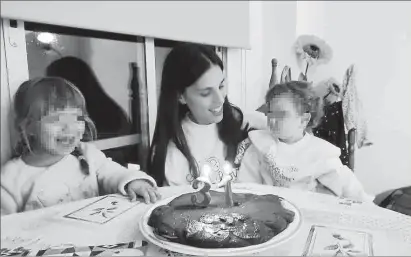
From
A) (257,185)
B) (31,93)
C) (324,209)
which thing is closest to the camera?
(31,93)

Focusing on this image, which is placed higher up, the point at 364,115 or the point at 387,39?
the point at 387,39

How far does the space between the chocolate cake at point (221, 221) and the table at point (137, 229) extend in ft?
0.11

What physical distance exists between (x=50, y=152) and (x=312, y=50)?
592mm

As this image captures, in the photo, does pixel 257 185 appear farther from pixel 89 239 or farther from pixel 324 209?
pixel 89 239

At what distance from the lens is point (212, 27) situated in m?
0.69

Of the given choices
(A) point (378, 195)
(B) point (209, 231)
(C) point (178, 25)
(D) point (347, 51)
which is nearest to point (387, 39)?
(D) point (347, 51)

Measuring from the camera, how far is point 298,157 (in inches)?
29.9

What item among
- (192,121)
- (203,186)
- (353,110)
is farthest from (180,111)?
(353,110)

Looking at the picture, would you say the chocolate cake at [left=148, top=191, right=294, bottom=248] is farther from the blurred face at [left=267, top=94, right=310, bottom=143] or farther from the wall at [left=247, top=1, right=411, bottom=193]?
the wall at [left=247, top=1, right=411, bottom=193]

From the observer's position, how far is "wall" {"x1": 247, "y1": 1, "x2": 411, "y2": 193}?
782 millimetres

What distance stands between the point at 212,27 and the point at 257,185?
340mm

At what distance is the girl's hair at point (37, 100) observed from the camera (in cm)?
53

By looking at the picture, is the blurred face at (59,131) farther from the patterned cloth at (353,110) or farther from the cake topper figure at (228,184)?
the patterned cloth at (353,110)

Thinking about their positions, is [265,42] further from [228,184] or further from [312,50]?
[228,184]
